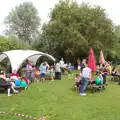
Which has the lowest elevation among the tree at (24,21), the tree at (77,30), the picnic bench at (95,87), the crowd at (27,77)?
the picnic bench at (95,87)

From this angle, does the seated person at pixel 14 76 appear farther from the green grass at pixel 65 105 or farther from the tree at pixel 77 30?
the tree at pixel 77 30

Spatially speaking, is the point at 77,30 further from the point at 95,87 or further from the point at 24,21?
the point at 95,87

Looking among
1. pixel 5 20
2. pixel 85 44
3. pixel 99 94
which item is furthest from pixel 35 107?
pixel 5 20

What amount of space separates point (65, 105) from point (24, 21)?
3905 centimetres

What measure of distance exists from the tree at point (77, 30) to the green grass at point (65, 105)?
20371mm

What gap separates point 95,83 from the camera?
14.4m

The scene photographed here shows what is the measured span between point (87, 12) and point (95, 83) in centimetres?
2215

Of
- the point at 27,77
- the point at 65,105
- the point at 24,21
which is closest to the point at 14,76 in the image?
the point at 27,77

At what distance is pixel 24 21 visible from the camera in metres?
48.3

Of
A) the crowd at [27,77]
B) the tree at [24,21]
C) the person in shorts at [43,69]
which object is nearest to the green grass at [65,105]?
the crowd at [27,77]

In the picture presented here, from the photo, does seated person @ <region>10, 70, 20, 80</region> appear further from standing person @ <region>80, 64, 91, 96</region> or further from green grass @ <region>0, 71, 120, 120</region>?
standing person @ <region>80, 64, 91, 96</region>

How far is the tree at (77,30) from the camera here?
112 feet

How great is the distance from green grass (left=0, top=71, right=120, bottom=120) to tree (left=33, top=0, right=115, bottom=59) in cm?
2037

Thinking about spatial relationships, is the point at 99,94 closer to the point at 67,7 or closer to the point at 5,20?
the point at 67,7
